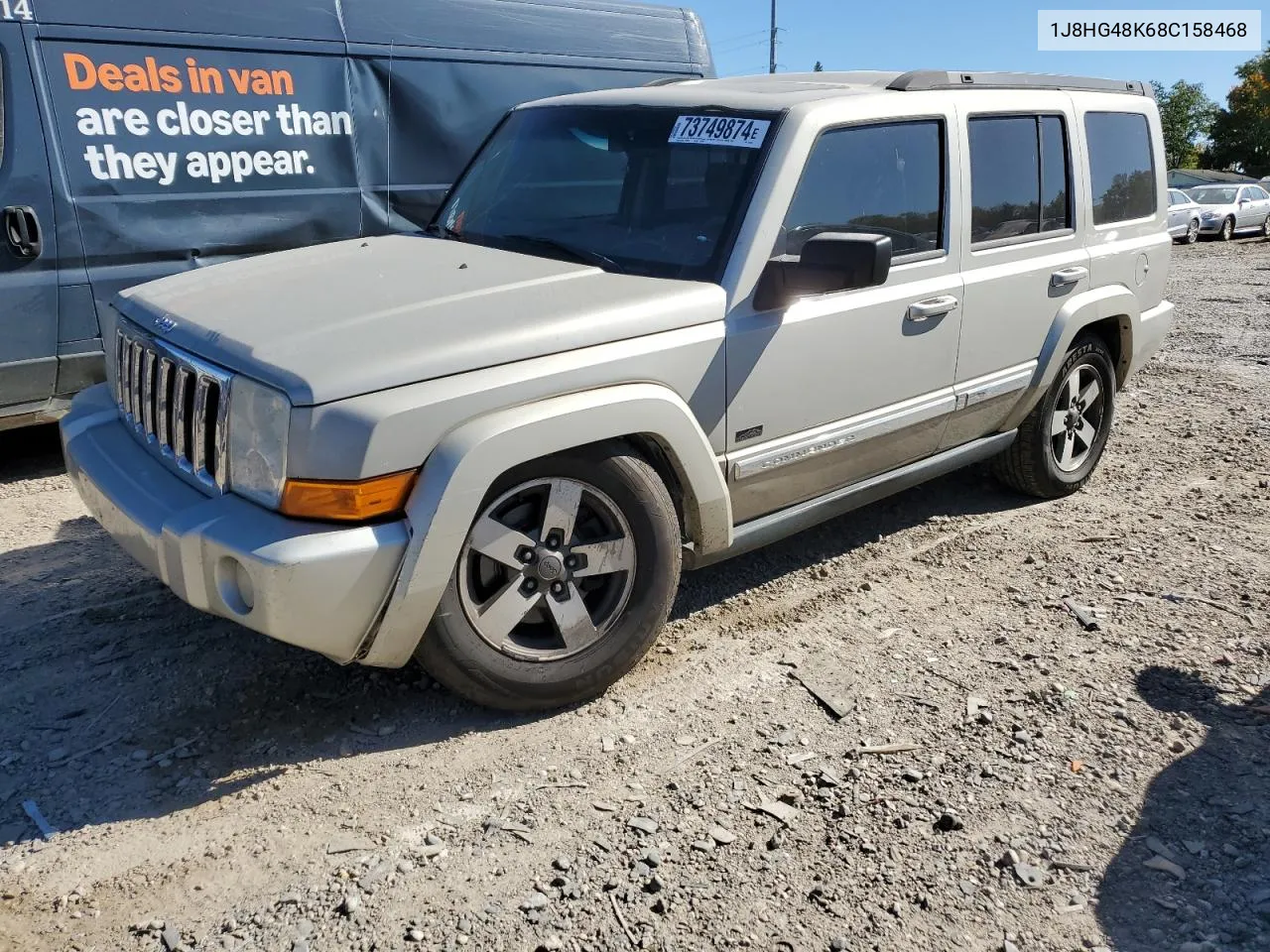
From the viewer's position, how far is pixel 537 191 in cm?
414

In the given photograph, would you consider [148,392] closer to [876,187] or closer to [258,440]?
[258,440]

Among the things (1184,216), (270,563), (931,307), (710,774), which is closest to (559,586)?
(710,774)

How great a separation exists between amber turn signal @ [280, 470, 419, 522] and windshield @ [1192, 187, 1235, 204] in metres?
25.4

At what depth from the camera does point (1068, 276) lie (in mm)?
4812

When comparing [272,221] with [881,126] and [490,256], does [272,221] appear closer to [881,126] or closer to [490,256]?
[490,256]

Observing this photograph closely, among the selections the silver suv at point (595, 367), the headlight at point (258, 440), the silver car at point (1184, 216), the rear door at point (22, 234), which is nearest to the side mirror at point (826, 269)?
the silver suv at point (595, 367)

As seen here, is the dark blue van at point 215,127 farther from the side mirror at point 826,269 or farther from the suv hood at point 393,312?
the side mirror at point 826,269

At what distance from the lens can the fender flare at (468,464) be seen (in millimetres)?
2842

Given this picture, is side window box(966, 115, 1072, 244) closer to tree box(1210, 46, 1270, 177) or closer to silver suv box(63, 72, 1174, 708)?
silver suv box(63, 72, 1174, 708)

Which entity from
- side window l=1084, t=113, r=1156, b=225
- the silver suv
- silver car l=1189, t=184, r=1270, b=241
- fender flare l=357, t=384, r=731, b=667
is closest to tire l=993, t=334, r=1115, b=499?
the silver suv

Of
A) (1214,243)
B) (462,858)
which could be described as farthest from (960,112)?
(1214,243)

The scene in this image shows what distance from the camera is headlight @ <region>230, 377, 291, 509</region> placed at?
277 centimetres

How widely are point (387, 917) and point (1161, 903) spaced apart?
185 centimetres

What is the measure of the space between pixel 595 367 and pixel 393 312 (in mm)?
597
